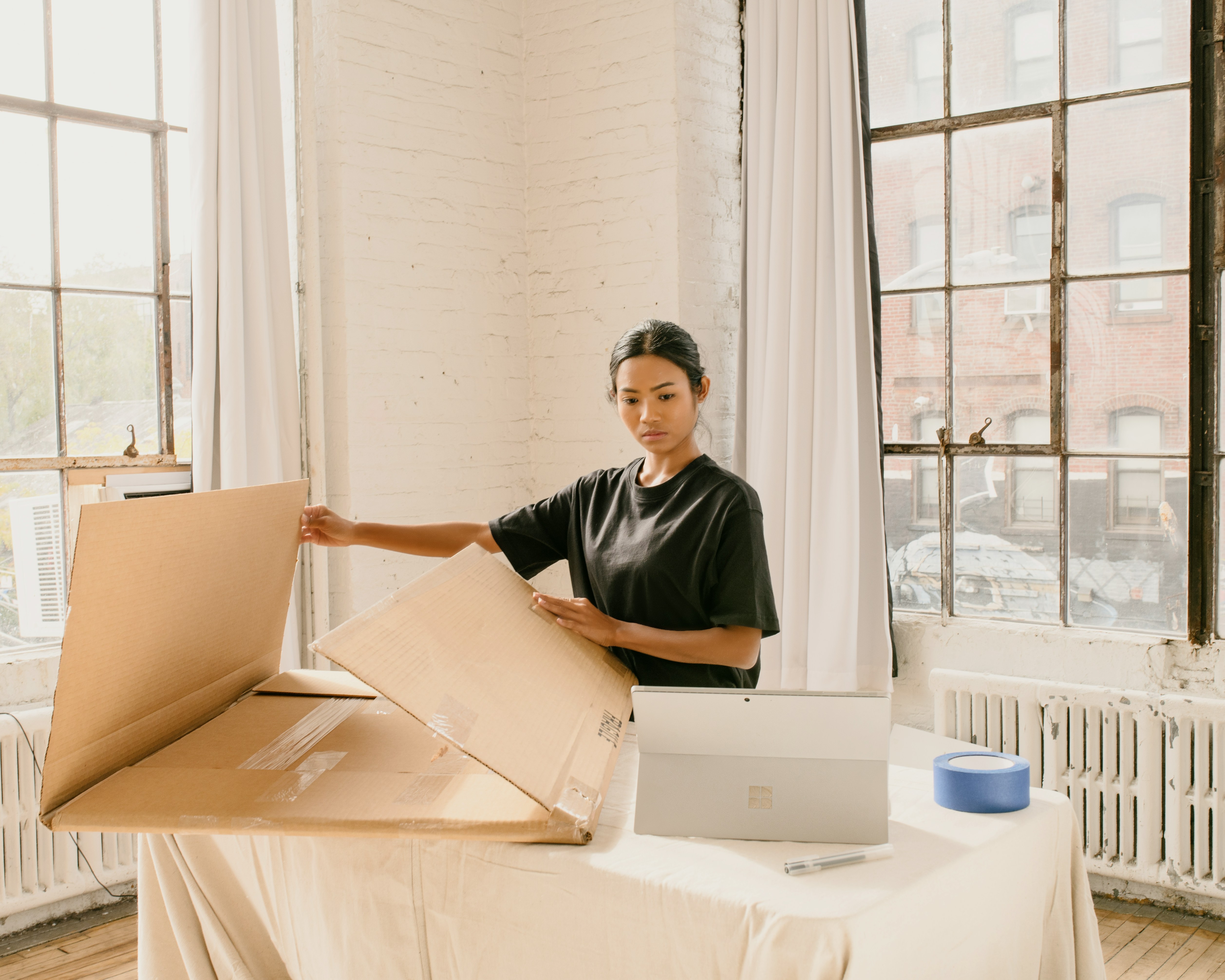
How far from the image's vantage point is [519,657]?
1439 mm

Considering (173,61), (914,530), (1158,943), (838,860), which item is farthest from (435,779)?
(173,61)

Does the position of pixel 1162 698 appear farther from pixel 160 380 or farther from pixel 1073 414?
pixel 160 380

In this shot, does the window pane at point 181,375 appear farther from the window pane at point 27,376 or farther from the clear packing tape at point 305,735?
the clear packing tape at point 305,735

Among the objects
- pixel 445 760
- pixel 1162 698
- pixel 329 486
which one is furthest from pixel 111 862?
pixel 1162 698

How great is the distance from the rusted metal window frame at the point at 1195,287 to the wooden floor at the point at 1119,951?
2.29 feet

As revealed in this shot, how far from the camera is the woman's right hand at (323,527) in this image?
6.29ft

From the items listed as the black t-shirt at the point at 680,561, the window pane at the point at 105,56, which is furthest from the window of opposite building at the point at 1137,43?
the window pane at the point at 105,56

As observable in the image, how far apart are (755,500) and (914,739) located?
1453 millimetres

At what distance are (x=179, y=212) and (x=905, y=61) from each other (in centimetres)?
216

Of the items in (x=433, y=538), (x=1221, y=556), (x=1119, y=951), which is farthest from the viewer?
(x=1221, y=556)

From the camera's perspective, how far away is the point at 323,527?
1.92 meters

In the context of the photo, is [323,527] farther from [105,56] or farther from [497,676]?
[105,56]

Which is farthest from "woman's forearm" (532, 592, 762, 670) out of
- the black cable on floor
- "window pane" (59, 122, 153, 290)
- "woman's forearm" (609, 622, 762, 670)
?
"window pane" (59, 122, 153, 290)

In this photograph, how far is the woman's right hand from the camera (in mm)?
1918
